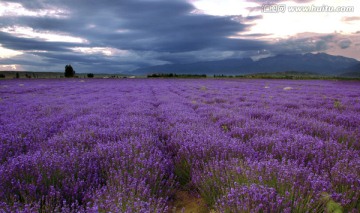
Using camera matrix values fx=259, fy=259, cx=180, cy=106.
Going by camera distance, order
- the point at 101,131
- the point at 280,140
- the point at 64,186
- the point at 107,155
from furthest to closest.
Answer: the point at 101,131 → the point at 280,140 → the point at 107,155 → the point at 64,186

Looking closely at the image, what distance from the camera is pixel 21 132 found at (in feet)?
14.1

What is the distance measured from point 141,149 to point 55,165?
0.93 metres

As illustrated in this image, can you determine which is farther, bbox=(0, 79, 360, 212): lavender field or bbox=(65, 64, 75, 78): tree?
bbox=(65, 64, 75, 78): tree

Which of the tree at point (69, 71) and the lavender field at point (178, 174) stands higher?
the tree at point (69, 71)

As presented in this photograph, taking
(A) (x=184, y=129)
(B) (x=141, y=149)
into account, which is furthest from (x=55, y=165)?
(A) (x=184, y=129)

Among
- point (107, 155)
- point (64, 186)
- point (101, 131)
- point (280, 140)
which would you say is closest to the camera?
point (64, 186)

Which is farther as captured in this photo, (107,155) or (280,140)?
(280,140)

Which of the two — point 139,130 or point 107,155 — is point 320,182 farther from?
point 139,130

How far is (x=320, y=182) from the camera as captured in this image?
1937 mm

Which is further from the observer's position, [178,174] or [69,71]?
[69,71]

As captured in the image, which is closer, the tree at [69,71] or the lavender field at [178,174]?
the lavender field at [178,174]

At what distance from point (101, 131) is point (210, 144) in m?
1.83

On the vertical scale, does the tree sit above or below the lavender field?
above

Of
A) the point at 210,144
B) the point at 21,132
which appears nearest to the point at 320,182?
the point at 210,144
